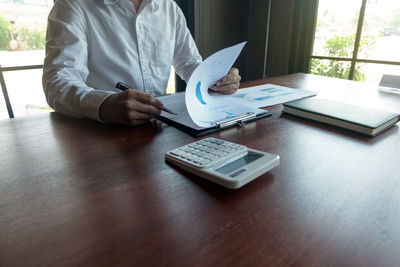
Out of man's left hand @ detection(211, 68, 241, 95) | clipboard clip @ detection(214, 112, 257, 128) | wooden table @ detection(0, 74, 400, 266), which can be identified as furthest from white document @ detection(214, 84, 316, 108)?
wooden table @ detection(0, 74, 400, 266)

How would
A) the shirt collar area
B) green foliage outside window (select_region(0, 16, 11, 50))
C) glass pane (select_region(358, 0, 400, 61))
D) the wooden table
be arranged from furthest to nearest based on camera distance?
glass pane (select_region(358, 0, 400, 61)) → green foliage outside window (select_region(0, 16, 11, 50)) → the shirt collar area → the wooden table

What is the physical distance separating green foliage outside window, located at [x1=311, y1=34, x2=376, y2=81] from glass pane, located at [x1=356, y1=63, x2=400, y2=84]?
39 mm

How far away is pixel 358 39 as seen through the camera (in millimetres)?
2219

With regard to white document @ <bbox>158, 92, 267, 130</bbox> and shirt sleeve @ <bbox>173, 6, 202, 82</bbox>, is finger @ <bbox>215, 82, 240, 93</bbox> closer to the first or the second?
white document @ <bbox>158, 92, 267, 130</bbox>

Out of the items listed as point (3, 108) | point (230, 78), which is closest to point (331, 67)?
point (230, 78)

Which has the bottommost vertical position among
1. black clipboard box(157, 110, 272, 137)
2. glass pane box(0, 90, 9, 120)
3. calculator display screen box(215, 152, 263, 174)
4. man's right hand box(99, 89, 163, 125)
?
glass pane box(0, 90, 9, 120)

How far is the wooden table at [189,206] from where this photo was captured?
27cm

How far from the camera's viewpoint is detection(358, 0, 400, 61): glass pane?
6.66ft

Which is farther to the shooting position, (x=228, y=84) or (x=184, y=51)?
(x=184, y=51)

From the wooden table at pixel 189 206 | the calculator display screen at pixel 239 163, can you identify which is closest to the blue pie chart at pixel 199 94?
the wooden table at pixel 189 206

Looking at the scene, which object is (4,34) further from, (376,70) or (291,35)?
(376,70)

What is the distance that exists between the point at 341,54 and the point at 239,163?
2.46m

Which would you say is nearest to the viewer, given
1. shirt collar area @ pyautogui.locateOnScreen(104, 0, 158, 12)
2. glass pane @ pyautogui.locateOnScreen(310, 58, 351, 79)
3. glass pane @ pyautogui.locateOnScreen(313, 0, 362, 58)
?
shirt collar area @ pyautogui.locateOnScreen(104, 0, 158, 12)

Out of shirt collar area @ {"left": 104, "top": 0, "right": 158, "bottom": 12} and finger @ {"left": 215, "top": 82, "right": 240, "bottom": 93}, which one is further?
shirt collar area @ {"left": 104, "top": 0, "right": 158, "bottom": 12}
